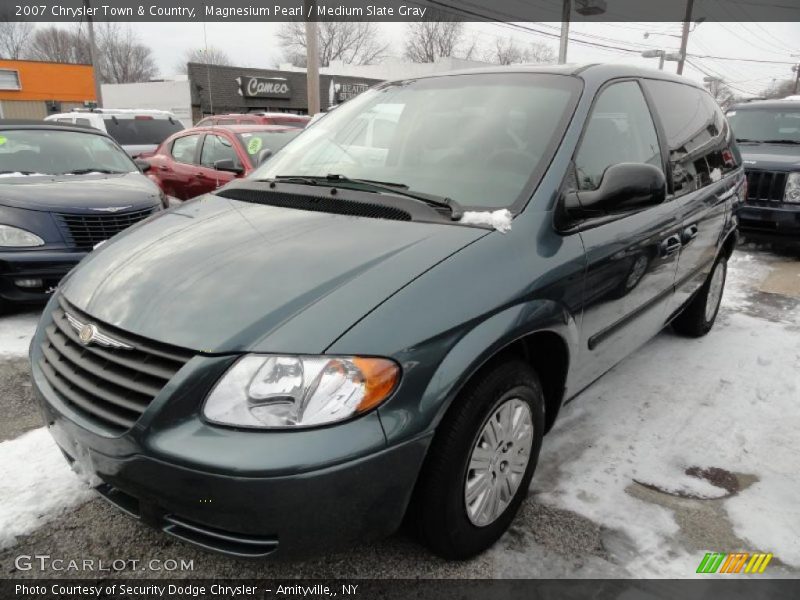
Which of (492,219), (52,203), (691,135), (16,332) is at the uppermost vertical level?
(691,135)

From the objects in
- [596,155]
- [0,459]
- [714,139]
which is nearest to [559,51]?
[714,139]

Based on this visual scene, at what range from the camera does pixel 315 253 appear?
203cm

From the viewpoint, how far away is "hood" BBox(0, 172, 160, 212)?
461 cm

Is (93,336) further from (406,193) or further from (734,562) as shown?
(734,562)

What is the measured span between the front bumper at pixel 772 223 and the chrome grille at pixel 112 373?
24.4 feet

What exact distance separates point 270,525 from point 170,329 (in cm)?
64

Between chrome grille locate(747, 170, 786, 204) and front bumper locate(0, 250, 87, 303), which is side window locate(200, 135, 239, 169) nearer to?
front bumper locate(0, 250, 87, 303)

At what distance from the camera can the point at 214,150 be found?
769 cm

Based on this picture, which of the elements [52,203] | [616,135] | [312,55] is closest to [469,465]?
[616,135]

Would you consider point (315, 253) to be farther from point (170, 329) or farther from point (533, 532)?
point (533, 532)

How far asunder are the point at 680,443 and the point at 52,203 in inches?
186

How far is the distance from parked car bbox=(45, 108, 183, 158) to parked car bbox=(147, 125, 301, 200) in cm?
372

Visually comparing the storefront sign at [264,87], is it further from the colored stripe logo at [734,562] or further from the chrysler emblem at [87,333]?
the colored stripe logo at [734,562]

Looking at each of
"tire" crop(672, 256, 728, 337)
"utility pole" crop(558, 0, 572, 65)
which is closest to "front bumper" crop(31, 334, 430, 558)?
"tire" crop(672, 256, 728, 337)
